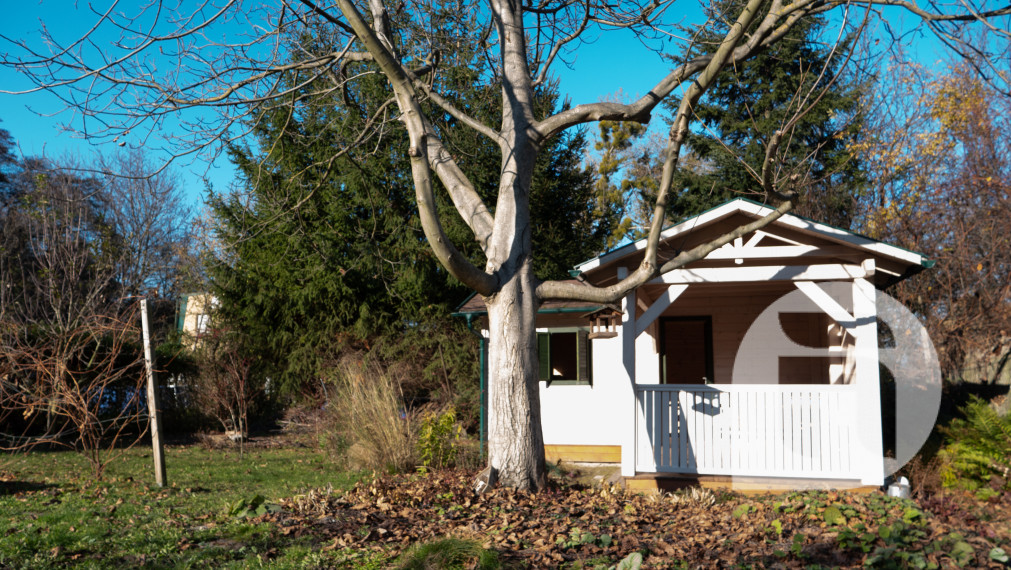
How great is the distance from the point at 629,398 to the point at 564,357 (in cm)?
473

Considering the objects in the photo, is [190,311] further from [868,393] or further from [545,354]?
[868,393]

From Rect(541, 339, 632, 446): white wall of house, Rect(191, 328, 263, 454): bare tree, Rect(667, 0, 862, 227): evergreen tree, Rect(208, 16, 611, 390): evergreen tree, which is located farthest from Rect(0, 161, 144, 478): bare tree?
Rect(667, 0, 862, 227): evergreen tree

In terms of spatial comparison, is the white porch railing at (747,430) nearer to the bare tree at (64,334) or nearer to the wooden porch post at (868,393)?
the wooden porch post at (868,393)

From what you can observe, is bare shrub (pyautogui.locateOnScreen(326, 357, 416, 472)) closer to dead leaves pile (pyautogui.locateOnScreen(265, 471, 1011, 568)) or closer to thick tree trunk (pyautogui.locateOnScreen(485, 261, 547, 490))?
dead leaves pile (pyautogui.locateOnScreen(265, 471, 1011, 568))

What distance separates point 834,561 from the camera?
4.85 meters

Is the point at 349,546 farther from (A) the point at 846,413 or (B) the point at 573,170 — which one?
(B) the point at 573,170

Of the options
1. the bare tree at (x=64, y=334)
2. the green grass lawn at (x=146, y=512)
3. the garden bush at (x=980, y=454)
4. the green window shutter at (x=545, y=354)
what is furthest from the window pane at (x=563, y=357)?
the bare tree at (x=64, y=334)

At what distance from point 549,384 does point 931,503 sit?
23.7ft

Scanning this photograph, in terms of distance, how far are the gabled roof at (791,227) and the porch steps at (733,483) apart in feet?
9.19

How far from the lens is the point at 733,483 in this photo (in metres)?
9.21

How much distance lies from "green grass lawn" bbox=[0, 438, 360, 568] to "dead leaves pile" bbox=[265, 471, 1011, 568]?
0.54 metres

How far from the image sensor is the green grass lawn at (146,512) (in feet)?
16.8

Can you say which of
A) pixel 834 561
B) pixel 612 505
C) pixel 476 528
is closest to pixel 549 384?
pixel 612 505

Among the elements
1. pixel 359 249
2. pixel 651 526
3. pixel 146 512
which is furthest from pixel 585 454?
pixel 359 249
